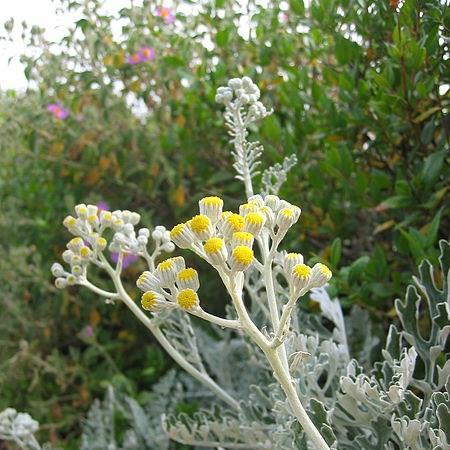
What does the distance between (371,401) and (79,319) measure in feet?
4.68

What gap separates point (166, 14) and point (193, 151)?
1.78 ft

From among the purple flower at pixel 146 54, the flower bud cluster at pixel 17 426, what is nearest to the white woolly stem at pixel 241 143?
the flower bud cluster at pixel 17 426

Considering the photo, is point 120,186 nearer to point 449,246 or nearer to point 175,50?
point 175,50

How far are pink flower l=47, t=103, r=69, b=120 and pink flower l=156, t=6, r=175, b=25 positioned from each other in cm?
43

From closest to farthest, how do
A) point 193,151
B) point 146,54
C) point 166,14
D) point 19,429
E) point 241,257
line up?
point 241,257
point 19,429
point 193,151
point 146,54
point 166,14

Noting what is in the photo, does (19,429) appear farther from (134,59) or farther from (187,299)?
(134,59)

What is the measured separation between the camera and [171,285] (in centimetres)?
72

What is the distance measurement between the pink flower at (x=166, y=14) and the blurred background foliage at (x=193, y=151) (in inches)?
0.6

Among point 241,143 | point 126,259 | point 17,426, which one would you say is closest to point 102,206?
point 126,259

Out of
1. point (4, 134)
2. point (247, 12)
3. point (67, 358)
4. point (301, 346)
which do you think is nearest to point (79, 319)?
point (67, 358)

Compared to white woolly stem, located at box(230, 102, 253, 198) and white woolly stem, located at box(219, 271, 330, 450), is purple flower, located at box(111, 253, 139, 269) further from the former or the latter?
white woolly stem, located at box(219, 271, 330, 450)

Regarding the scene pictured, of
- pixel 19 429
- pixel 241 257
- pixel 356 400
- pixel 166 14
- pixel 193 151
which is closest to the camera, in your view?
pixel 241 257

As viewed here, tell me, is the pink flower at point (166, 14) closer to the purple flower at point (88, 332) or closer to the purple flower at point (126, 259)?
the purple flower at point (126, 259)

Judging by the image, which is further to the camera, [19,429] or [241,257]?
[19,429]
